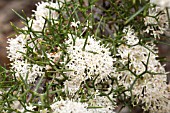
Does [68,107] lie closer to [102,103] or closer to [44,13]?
[102,103]

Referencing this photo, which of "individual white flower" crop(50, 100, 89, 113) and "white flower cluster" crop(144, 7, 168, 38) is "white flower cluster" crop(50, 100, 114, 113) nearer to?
"individual white flower" crop(50, 100, 89, 113)

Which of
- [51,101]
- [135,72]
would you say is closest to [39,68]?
[51,101]

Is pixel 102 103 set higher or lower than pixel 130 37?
lower

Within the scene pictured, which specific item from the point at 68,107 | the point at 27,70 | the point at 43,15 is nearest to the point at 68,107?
the point at 68,107

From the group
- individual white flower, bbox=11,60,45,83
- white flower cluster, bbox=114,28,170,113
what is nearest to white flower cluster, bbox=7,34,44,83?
individual white flower, bbox=11,60,45,83

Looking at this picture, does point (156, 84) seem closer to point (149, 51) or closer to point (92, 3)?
point (149, 51)

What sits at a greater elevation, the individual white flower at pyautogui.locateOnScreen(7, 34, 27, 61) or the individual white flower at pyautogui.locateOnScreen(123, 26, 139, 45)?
the individual white flower at pyautogui.locateOnScreen(123, 26, 139, 45)

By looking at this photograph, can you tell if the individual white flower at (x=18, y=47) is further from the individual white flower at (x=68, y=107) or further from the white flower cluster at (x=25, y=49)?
the individual white flower at (x=68, y=107)
